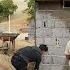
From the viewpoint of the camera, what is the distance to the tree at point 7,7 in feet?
87.1

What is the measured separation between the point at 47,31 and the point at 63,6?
0.74 m

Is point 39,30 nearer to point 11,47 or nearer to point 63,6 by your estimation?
point 63,6

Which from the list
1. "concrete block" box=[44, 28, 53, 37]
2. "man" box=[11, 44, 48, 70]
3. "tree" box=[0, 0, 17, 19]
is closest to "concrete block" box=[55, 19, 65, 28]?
"concrete block" box=[44, 28, 53, 37]

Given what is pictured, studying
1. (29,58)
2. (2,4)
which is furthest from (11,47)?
(2,4)

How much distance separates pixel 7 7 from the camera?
27.0 m

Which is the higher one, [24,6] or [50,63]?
[24,6]

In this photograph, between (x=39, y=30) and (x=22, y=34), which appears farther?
(x=22, y=34)

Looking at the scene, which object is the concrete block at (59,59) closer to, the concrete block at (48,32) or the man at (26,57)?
the concrete block at (48,32)

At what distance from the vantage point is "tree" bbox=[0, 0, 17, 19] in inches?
1046

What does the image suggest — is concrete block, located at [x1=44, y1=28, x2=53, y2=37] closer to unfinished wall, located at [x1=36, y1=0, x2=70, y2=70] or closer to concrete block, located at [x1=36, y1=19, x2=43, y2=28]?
unfinished wall, located at [x1=36, y1=0, x2=70, y2=70]

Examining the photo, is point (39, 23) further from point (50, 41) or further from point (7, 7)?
point (7, 7)

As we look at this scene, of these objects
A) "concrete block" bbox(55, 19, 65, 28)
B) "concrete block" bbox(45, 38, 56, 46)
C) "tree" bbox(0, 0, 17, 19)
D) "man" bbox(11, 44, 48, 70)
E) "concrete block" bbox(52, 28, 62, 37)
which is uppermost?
"tree" bbox(0, 0, 17, 19)

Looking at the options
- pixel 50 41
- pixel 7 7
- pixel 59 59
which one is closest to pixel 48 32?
pixel 50 41

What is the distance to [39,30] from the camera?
8.55m
